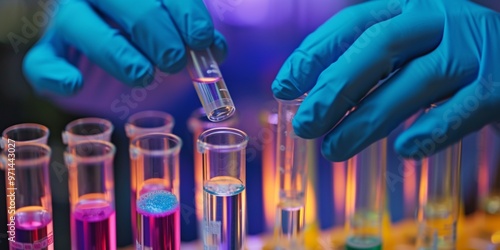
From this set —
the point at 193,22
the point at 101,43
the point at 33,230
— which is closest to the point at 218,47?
the point at 193,22

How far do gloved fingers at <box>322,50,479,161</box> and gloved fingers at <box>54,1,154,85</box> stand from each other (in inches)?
19.4

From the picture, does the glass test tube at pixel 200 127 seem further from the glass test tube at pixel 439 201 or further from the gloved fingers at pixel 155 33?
the glass test tube at pixel 439 201

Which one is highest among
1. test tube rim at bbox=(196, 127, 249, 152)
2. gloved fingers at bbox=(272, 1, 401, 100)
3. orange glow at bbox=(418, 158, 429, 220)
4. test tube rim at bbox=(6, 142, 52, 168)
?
gloved fingers at bbox=(272, 1, 401, 100)

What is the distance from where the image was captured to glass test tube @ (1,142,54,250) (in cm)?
149

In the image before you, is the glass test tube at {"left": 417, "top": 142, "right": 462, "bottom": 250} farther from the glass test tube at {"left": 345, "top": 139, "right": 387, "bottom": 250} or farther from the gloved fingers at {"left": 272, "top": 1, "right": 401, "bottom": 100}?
the gloved fingers at {"left": 272, "top": 1, "right": 401, "bottom": 100}

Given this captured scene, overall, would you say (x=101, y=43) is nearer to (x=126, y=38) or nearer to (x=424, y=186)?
(x=126, y=38)

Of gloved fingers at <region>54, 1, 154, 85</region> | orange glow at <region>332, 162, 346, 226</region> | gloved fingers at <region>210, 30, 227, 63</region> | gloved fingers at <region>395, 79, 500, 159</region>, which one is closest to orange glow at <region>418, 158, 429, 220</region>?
gloved fingers at <region>395, 79, 500, 159</region>

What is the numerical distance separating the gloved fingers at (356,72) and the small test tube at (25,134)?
57 cm

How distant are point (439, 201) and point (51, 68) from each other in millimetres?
1073

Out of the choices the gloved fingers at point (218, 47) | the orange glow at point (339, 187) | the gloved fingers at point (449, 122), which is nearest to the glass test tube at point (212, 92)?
the gloved fingers at point (218, 47)

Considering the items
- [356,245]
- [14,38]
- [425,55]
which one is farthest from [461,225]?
[14,38]

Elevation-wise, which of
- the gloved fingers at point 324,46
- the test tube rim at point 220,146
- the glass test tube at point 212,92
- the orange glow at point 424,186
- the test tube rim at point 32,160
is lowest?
the orange glow at point 424,186

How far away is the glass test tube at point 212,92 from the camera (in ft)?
5.08

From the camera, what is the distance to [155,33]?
1.70m
